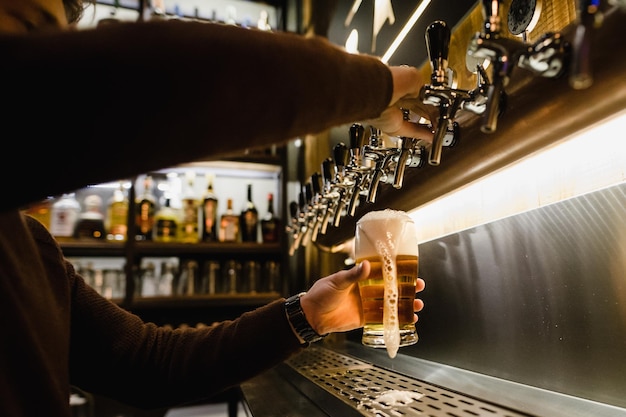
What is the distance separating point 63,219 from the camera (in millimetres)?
2779

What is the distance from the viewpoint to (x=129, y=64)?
495 mm

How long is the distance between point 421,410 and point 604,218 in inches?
21.5

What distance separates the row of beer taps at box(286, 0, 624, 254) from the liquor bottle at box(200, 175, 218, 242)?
6.05 feet

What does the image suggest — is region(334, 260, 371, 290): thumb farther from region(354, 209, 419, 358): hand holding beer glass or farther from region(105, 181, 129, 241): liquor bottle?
region(105, 181, 129, 241): liquor bottle

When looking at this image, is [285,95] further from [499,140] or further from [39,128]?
[499,140]

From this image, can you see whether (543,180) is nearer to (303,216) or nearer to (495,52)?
(495,52)

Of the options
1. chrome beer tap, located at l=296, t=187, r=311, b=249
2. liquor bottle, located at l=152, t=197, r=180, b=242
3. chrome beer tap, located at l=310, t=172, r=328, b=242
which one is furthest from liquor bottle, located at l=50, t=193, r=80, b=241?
chrome beer tap, located at l=310, t=172, r=328, b=242

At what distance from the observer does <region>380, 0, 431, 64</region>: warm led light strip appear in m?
1.56

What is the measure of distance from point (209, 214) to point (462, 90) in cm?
243

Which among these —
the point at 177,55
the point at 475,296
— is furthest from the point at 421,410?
the point at 177,55

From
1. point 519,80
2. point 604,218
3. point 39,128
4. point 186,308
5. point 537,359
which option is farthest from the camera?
point 186,308

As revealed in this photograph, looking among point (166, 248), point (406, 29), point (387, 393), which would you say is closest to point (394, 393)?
point (387, 393)

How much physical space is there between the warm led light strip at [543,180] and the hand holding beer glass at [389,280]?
285 millimetres

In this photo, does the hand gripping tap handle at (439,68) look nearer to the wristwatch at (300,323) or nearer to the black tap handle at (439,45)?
the black tap handle at (439,45)
